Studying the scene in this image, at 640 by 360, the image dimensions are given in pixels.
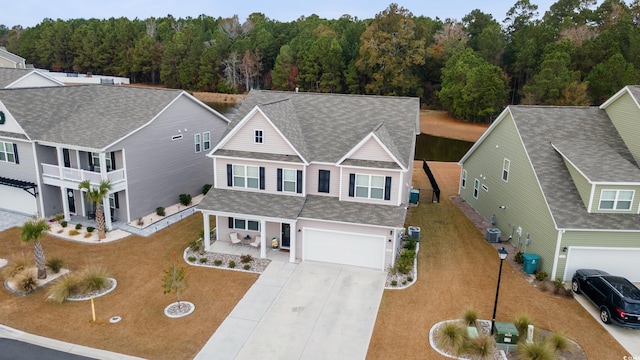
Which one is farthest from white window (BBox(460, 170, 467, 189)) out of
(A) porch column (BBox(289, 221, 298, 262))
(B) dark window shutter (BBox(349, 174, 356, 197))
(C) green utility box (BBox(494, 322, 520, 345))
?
(C) green utility box (BBox(494, 322, 520, 345))

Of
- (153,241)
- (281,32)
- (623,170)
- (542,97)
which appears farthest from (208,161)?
(281,32)

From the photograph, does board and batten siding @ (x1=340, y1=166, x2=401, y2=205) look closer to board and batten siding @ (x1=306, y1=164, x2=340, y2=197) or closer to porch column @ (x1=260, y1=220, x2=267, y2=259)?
board and batten siding @ (x1=306, y1=164, x2=340, y2=197)

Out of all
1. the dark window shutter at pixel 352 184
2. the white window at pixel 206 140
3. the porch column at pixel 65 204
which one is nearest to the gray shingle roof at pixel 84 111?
the porch column at pixel 65 204

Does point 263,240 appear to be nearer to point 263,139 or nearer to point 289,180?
point 289,180

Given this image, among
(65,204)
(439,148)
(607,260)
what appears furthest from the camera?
(439,148)

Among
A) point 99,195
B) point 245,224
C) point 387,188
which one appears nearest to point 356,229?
point 387,188

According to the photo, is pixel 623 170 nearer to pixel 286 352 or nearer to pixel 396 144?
pixel 396 144
